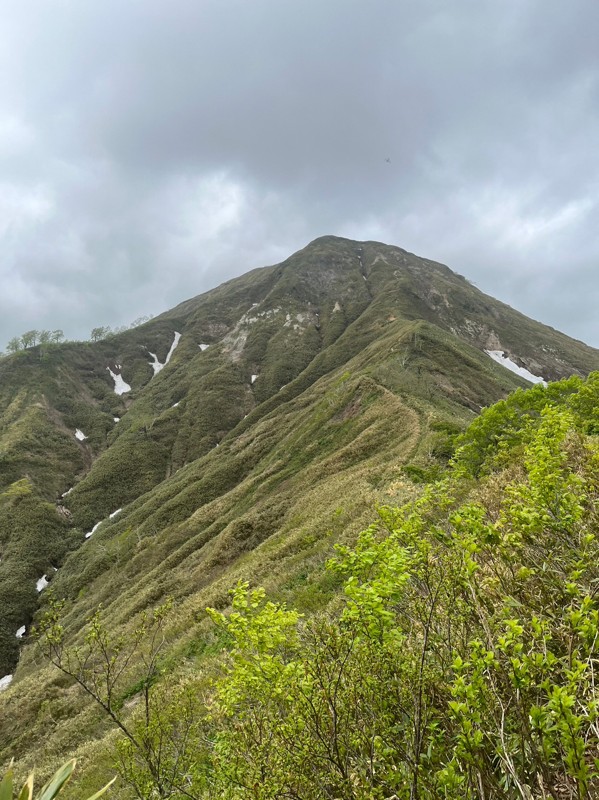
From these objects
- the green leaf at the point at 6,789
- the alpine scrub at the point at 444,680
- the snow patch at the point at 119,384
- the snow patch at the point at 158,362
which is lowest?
the alpine scrub at the point at 444,680

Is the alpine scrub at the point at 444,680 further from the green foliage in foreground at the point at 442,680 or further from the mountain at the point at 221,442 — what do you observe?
the mountain at the point at 221,442

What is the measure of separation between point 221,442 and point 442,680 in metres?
89.1

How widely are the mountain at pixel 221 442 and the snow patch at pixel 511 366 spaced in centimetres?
61

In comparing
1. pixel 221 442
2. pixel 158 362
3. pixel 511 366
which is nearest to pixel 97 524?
pixel 221 442

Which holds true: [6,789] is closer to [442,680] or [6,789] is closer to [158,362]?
[442,680]

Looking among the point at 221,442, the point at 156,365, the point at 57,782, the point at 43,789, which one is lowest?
the point at 57,782

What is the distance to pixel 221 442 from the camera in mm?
91438

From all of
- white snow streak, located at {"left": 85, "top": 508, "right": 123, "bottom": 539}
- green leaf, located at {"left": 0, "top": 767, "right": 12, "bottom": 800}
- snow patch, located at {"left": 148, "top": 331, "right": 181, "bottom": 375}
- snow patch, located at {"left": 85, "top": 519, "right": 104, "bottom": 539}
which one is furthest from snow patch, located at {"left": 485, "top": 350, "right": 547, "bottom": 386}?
green leaf, located at {"left": 0, "top": 767, "right": 12, "bottom": 800}

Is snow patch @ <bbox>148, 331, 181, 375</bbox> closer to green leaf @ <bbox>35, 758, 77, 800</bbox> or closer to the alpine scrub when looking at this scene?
the alpine scrub

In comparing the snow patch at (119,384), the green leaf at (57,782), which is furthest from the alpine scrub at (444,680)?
the snow patch at (119,384)

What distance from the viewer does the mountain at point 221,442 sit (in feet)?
84.7

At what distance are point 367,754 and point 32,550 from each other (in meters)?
81.6

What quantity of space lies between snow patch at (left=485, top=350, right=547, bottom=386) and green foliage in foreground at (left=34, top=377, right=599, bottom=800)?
12137 centimetres

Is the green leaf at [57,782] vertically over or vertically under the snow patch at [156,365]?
under
